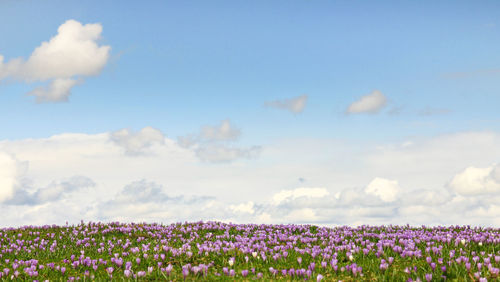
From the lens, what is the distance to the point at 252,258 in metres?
12.4

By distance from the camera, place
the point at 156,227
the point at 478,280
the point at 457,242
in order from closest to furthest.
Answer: the point at 478,280, the point at 457,242, the point at 156,227

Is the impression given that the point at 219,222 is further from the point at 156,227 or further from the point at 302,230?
the point at 302,230

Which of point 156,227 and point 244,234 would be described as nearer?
point 244,234

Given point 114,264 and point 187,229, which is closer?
point 114,264

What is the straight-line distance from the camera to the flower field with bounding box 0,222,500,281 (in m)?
10.2

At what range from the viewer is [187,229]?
2030cm

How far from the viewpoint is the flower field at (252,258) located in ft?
33.6

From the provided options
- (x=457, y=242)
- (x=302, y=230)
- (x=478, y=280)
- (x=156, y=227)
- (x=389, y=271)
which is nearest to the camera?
(x=478, y=280)

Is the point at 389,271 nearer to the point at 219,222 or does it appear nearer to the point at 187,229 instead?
the point at 187,229

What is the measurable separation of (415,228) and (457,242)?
681 cm

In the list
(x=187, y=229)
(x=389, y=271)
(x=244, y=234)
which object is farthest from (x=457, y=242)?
(x=187, y=229)

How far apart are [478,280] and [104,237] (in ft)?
48.4

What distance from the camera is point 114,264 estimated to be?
12.6m

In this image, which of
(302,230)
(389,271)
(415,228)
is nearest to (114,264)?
(389,271)
